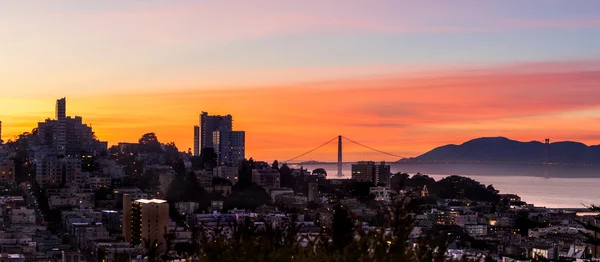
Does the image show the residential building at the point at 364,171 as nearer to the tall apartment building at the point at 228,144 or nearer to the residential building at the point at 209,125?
the tall apartment building at the point at 228,144

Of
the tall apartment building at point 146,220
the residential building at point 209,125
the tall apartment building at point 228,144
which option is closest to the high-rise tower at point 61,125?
the tall apartment building at point 228,144

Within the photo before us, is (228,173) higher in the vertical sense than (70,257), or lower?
higher

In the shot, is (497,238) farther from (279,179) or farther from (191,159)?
(191,159)

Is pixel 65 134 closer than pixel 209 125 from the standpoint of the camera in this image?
Yes

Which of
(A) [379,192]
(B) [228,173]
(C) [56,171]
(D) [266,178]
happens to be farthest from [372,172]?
(C) [56,171]

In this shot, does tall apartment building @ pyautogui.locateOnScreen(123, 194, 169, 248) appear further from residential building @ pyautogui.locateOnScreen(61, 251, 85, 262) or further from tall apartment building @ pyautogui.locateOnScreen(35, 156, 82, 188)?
tall apartment building @ pyautogui.locateOnScreen(35, 156, 82, 188)

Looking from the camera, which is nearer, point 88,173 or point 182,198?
point 182,198

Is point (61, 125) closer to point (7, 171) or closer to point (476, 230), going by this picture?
point (7, 171)

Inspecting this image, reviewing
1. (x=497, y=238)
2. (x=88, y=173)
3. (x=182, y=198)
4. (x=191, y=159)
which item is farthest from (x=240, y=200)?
(x=191, y=159)
